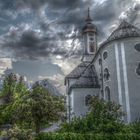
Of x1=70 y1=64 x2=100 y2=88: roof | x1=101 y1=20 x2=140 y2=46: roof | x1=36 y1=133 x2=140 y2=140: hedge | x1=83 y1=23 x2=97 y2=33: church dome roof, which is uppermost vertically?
x1=83 y1=23 x2=97 y2=33: church dome roof

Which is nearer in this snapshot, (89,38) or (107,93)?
(107,93)

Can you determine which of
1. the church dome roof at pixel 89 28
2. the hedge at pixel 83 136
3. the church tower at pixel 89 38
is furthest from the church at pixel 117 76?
the church dome roof at pixel 89 28

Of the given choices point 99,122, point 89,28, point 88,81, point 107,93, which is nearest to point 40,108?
point 99,122

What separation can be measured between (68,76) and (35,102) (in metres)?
26.7

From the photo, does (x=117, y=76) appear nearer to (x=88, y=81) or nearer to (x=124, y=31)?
(x=124, y=31)

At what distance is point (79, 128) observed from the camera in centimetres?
2833

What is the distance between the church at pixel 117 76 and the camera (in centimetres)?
3459

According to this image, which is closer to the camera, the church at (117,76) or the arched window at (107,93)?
the church at (117,76)

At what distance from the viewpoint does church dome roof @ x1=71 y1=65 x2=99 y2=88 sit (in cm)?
4333

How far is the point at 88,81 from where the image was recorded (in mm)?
44469

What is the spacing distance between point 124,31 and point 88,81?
1093 centimetres

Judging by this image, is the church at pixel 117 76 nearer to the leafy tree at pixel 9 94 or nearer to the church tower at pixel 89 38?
the leafy tree at pixel 9 94

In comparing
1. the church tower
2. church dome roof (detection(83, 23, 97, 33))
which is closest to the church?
the church tower

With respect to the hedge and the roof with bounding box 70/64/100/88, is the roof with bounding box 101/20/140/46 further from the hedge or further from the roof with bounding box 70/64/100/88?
the hedge
